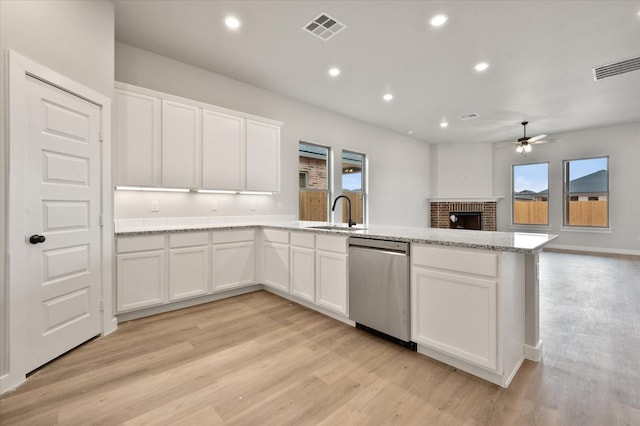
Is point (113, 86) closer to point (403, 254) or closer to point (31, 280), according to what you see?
point (31, 280)

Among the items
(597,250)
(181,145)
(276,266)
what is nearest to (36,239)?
(181,145)

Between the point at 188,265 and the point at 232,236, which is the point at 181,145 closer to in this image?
the point at 232,236

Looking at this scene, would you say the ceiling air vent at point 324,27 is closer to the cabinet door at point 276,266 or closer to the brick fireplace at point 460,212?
the cabinet door at point 276,266

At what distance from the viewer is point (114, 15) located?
2.80 meters

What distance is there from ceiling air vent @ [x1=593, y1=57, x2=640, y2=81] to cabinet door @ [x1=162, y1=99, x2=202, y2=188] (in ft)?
17.5

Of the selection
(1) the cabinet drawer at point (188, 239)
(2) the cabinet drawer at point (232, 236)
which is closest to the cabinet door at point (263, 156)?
(2) the cabinet drawer at point (232, 236)

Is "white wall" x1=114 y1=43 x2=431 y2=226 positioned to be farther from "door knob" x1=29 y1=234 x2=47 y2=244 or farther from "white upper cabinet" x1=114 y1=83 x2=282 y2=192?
"door knob" x1=29 y1=234 x2=47 y2=244

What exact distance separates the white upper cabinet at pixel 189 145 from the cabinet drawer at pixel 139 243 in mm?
601

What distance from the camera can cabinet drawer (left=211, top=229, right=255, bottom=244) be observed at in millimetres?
3408

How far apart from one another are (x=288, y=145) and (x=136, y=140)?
2312mm

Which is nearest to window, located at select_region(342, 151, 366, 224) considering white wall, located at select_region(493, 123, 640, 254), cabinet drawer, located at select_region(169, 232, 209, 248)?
cabinet drawer, located at select_region(169, 232, 209, 248)

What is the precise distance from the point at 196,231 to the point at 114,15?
2.26 metres

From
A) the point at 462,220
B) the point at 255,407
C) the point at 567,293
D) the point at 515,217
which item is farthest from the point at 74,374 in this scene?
the point at 515,217

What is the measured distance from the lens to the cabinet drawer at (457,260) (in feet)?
Result: 5.91
